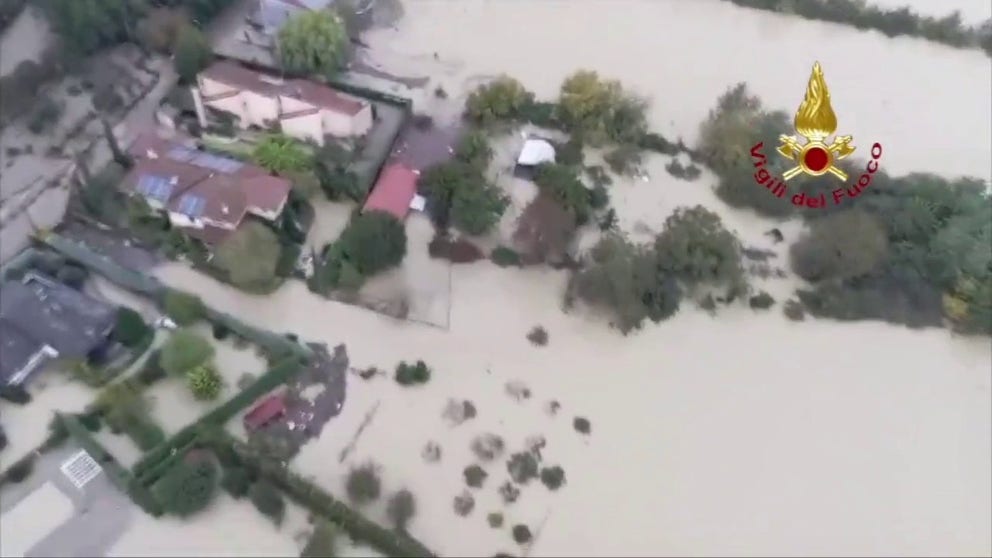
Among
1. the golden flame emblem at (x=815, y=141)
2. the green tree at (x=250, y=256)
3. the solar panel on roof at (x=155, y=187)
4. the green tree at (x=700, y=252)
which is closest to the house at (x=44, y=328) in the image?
the green tree at (x=250, y=256)

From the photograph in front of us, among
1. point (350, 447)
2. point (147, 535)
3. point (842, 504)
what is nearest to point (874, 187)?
point (842, 504)

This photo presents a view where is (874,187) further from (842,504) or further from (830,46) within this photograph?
(842,504)

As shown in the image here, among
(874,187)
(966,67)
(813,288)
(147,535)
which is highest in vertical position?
(966,67)

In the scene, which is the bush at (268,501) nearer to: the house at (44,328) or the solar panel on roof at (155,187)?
the house at (44,328)

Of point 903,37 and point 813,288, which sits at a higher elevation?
point 903,37

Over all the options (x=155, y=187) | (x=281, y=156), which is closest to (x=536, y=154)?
(x=281, y=156)

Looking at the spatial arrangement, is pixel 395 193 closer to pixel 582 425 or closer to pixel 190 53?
pixel 190 53
